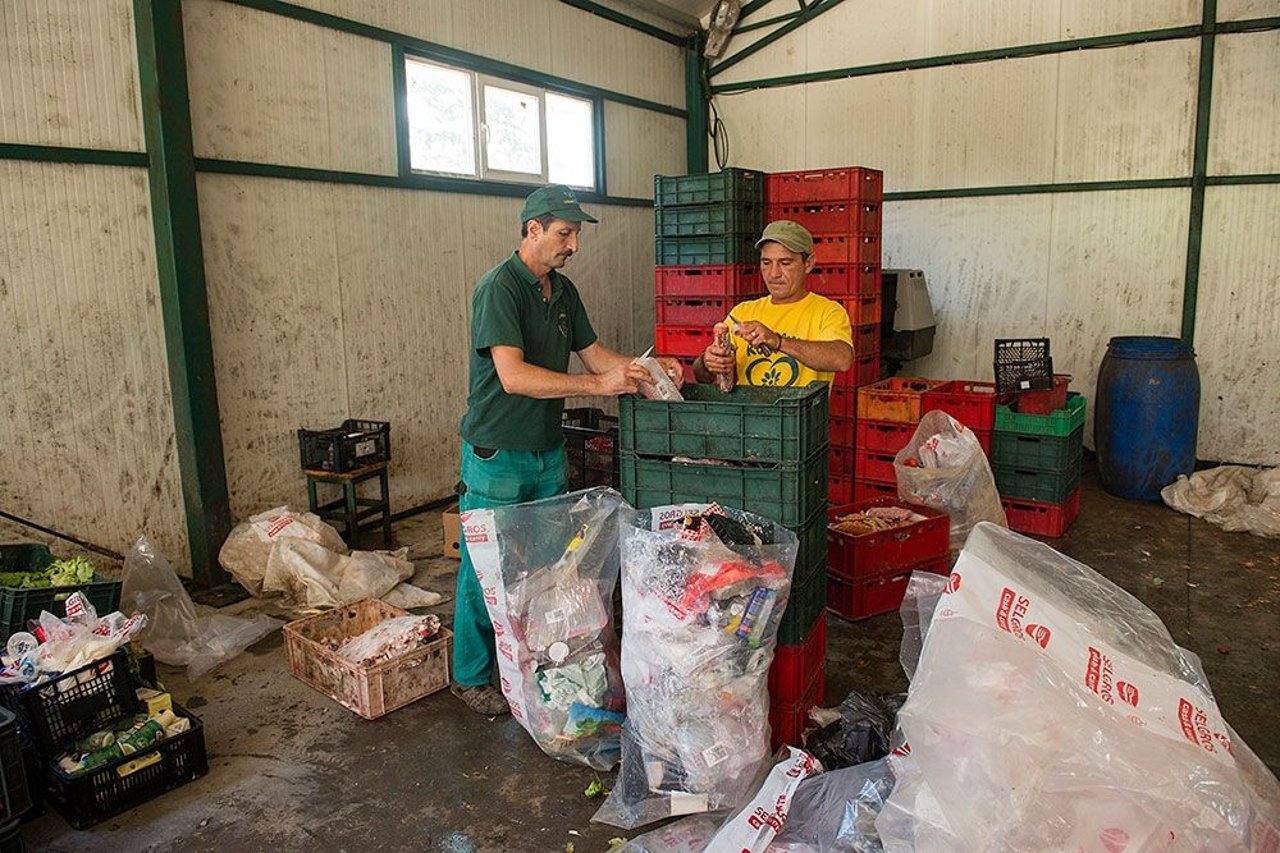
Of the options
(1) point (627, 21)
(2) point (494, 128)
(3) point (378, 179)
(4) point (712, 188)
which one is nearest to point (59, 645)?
(3) point (378, 179)

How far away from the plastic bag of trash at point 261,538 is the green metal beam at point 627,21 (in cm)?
422

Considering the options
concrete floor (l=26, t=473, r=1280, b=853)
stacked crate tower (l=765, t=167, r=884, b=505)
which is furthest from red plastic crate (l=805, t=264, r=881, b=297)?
concrete floor (l=26, t=473, r=1280, b=853)

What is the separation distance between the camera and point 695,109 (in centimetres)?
774

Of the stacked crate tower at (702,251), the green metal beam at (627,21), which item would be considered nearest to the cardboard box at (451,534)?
the stacked crate tower at (702,251)

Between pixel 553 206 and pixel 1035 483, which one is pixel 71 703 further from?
pixel 1035 483

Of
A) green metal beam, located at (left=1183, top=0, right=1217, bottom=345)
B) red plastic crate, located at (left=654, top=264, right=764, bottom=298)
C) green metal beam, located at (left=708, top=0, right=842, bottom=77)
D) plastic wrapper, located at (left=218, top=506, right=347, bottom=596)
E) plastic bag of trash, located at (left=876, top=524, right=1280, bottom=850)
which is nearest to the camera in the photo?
plastic bag of trash, located at (left=876, top=524, right=1280, bottom=850)

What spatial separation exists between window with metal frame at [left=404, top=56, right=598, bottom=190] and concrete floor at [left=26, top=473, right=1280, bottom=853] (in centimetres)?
325

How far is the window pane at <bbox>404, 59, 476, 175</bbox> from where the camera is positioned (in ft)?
17.1

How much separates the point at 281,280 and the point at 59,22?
142 cm

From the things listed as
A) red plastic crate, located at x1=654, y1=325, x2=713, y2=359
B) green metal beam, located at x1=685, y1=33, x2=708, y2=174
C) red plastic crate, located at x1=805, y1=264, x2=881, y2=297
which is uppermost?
green metal beam, located at x1=685, y1=33, x2=708, y2=174

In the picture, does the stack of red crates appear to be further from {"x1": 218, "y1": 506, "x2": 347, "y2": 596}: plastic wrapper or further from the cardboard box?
{"x1": 218, "y1": 506, "x2": 347, "y2": 596}: plastic wrapper

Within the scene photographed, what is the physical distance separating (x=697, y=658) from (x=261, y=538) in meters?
2.83

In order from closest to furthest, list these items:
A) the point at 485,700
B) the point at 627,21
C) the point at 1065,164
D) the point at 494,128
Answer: the point at 485,700 < the point at 494,128 < the point at 1065,164 < the point at 627,21

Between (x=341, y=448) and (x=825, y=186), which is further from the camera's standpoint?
(x=825, y=186)
